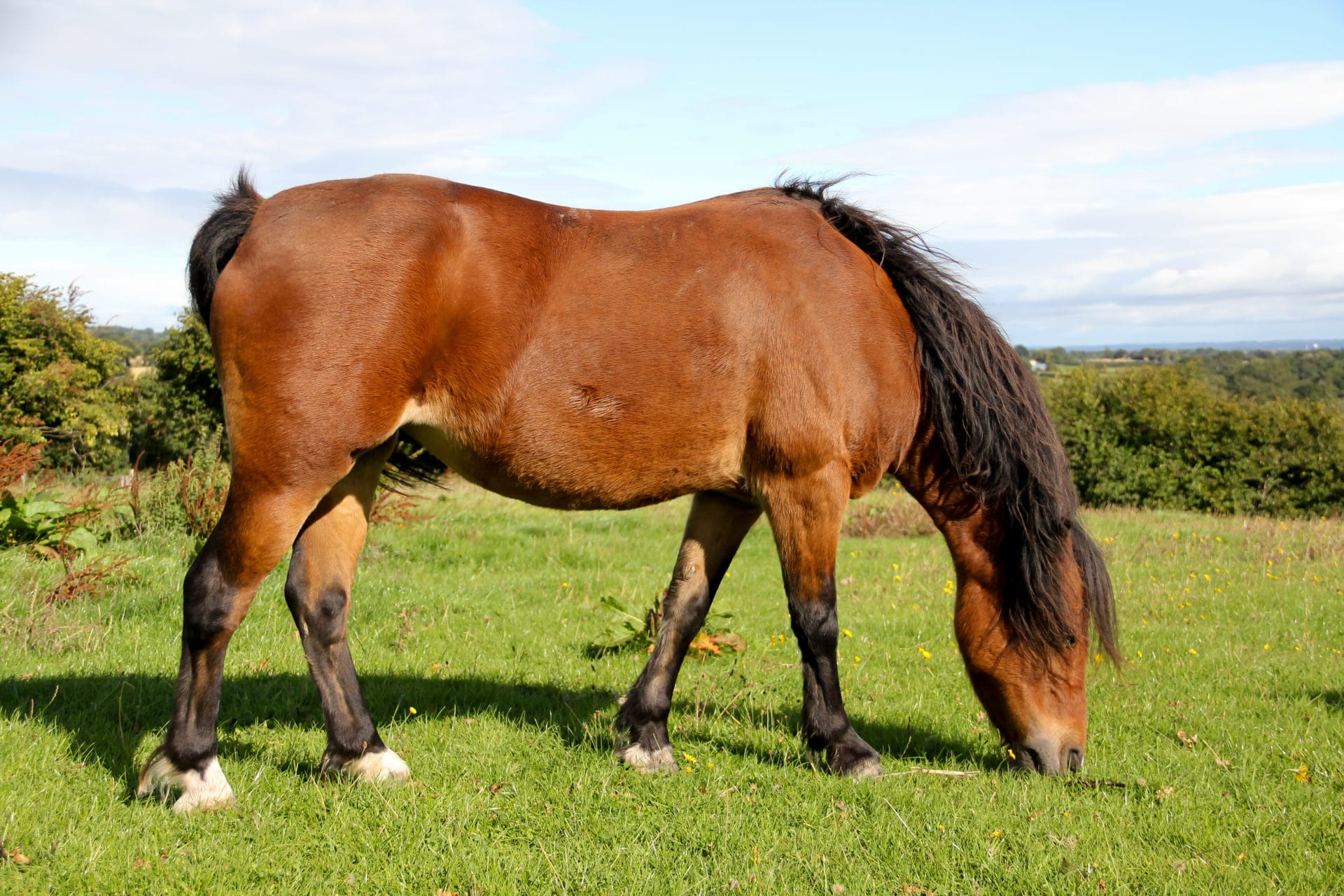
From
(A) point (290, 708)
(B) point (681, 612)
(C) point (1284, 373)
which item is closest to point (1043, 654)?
(B) point (681, 612)

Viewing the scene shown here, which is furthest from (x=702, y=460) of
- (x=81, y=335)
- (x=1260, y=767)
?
(x=81, y=335)

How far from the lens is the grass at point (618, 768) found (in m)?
3.07

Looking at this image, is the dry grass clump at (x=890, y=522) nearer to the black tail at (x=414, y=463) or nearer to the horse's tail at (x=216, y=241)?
the black tail at (x=414, y=463)

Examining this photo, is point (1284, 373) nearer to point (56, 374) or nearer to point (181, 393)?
point (181, 393)

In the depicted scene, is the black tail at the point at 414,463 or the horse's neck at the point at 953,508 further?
the horse's neck at the point at 953,508

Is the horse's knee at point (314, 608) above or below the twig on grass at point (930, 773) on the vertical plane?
above

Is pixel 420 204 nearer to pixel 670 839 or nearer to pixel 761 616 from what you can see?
pixel 670 839

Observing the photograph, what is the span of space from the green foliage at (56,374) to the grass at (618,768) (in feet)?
79.4

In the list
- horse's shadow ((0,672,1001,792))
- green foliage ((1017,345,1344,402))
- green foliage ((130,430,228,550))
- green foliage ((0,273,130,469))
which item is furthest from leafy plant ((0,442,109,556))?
green foliage ((1017,345,1344,402))

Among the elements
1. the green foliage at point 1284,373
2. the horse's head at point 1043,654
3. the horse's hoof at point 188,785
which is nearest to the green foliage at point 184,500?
the horse's hoof at point 188,785

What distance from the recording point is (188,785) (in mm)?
3391

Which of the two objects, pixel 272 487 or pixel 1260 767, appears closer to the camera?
pixel 272 487

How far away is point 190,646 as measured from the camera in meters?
3.41

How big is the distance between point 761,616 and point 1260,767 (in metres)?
3.72
